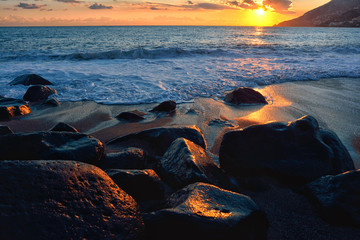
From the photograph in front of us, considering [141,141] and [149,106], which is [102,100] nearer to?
[149,106]

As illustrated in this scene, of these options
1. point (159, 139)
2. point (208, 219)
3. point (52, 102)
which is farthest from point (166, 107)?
point (208, 219)

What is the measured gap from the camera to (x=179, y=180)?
2275 millimetres

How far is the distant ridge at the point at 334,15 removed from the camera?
310ft

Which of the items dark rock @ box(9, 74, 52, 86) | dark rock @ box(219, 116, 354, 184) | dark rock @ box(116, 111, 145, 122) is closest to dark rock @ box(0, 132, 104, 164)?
dark rock @ box(219, 116, 354, 184)

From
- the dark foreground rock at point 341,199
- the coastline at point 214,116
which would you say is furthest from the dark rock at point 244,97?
the dark foreground rock at point 341,199

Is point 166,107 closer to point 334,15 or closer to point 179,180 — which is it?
point 179,180

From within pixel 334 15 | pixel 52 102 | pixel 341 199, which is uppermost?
pixel 334 15

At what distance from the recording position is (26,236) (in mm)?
1232

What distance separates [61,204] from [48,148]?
44.7 inches

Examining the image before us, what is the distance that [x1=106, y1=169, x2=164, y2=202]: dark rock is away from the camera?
2127 millimetres

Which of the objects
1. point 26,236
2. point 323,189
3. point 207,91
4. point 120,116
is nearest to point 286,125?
point 323,189

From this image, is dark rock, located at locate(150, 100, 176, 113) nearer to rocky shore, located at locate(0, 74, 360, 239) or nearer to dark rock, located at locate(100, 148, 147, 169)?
rocky shore, located at locate(0, 74, 360, 239)

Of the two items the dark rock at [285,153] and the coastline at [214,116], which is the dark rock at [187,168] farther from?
the coastline at [214,116]

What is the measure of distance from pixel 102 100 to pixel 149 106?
1188 millimetres
